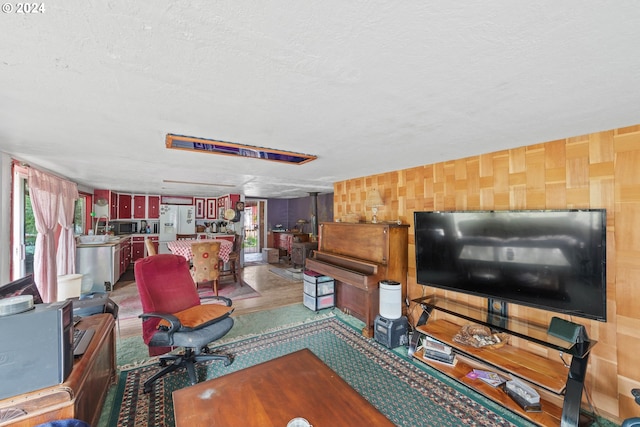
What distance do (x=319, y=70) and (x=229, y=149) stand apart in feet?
5.11

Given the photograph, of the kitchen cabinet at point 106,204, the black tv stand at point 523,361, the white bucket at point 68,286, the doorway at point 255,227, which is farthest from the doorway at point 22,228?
the doorway at point 255,227

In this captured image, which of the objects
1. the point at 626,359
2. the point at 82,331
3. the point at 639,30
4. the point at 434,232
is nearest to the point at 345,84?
the point at 639,30

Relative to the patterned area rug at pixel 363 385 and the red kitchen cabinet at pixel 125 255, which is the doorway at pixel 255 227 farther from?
the patterned area rug at pixel 363 385

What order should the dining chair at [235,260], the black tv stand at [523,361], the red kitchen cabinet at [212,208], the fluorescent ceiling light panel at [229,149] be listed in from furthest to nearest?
the red kitchen cabinet at [212,208] → the dining chair at [235,260] → the fluorescent ceiling light panel at [229,149] → the black tv stand at [523,361]

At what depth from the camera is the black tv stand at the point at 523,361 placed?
5.59 feet

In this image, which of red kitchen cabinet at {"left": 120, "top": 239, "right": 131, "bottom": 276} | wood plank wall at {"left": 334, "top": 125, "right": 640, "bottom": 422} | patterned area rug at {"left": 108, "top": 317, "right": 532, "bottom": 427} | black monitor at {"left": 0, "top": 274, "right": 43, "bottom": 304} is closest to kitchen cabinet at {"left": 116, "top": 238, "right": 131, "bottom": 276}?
red kitchen cabinet at {"left": 120, "top": 239, "right": 131, "bottom": 276}

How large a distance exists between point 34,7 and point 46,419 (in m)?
1.70

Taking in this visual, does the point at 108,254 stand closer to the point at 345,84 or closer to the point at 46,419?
the point at 46,419

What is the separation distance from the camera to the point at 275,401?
1.46 m

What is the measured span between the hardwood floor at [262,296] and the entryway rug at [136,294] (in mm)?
106

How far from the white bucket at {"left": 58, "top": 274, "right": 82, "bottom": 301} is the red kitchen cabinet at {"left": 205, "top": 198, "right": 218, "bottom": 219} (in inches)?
227

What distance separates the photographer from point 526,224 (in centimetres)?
210

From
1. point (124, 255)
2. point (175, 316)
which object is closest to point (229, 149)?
point (175, 316)

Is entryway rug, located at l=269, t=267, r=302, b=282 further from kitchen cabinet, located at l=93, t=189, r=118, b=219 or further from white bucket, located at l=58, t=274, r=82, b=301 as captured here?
kitchen cabinet, located at l=93, t=189, r=118, b=219
